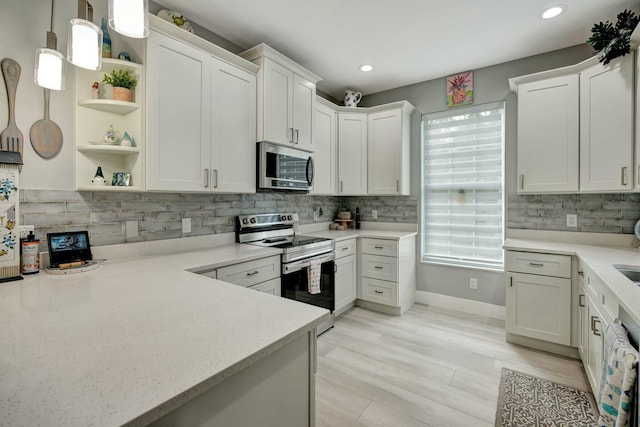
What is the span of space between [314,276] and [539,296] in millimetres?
1915

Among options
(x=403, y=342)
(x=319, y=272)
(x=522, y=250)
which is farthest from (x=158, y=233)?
(x=522, y=250)

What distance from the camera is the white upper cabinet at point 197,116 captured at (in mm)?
1918

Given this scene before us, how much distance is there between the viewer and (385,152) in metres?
3.64

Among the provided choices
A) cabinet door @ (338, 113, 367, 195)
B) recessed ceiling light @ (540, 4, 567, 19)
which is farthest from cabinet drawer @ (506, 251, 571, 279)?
recessed ceiling light @ (540, 4, 567, 19)

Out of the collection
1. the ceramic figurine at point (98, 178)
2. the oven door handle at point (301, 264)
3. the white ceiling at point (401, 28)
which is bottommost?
the oven door handle at point (301, 264)

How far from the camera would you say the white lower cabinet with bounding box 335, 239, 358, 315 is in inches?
125

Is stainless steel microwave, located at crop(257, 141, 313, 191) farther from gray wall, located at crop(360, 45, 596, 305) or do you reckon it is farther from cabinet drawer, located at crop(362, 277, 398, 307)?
gray wall, located at crop(360, 45, 596, 305)

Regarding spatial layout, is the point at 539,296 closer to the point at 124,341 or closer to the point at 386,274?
the point at 386,274

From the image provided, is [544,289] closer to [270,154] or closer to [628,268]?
[628,268]

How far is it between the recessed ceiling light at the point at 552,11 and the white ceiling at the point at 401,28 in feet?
0.17

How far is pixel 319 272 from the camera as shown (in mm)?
2781

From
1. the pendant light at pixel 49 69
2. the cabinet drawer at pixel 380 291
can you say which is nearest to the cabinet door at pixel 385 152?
the cabinet drawer at pixel 380 291

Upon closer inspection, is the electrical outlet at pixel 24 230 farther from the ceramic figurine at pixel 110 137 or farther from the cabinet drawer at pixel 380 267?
the cabinet drawer at pixel 380 267

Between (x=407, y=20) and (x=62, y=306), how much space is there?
2.84 m
